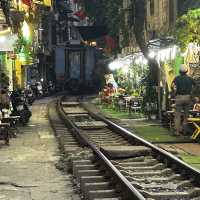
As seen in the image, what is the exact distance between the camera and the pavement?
10.0m

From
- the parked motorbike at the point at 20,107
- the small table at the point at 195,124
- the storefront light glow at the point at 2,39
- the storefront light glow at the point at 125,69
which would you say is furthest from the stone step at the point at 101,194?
the storefront light glow at the point at 125,69

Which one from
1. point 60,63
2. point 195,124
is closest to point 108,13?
point 60,63

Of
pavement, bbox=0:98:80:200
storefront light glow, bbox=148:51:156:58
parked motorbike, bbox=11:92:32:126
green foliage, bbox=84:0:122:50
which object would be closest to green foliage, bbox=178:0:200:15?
storefront light glow, bbox=148:51:156:58

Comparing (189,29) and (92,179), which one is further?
(189,29)

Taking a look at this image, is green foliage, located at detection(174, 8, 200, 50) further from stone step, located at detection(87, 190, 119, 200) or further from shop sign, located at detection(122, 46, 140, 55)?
shop sign, located at detection(122, 46, 140, 55)

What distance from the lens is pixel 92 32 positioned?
228ft

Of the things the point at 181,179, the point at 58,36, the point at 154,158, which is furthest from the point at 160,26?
the point at 58,36

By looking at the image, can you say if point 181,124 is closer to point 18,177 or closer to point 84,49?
point 18,177

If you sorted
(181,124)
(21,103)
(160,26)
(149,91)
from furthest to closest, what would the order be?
1. (160,26)
2. (149,91)
3. (21,103)
4. (181,124)

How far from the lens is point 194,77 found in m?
19.7

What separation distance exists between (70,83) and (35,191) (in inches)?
1873

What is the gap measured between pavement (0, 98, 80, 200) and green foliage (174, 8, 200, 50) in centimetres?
452

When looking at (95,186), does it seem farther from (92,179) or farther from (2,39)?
(2,39)

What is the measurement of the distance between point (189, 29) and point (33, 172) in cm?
791
